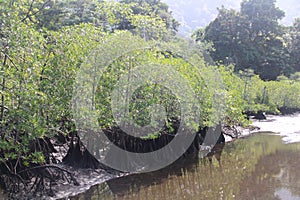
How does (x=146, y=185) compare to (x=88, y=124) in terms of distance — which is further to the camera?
(x=146, y=185)

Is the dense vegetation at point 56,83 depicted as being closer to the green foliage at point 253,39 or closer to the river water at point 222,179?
the river water at point 222,179

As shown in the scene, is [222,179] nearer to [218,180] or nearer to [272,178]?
[218,180]

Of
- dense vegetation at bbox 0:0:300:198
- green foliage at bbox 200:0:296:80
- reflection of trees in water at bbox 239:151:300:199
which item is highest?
green foliage at bbox 200:0:296:80

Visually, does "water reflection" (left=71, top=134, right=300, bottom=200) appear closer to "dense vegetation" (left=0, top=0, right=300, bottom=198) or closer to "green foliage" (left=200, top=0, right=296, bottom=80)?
"dense vegetation" (left=0, top=0, right=300, bottom=198)

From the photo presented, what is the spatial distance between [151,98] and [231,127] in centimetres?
1129

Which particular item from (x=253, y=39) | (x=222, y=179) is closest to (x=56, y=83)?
(x=222, y=179)

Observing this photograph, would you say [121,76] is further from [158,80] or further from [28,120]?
[28,120]

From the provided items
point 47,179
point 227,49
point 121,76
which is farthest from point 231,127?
point 227,49

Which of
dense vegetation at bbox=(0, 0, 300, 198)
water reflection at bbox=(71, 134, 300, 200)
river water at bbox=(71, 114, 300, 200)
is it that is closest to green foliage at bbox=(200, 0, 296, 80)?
dense vegetation at bbox=(0, 0, 300, 198)

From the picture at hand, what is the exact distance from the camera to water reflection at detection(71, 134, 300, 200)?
12070mm

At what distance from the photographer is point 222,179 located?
14078 mm

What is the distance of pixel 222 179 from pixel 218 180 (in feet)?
0.78

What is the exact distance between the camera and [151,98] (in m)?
14.2

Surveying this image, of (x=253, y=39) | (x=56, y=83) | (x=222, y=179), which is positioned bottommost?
(x=222, y=179)
